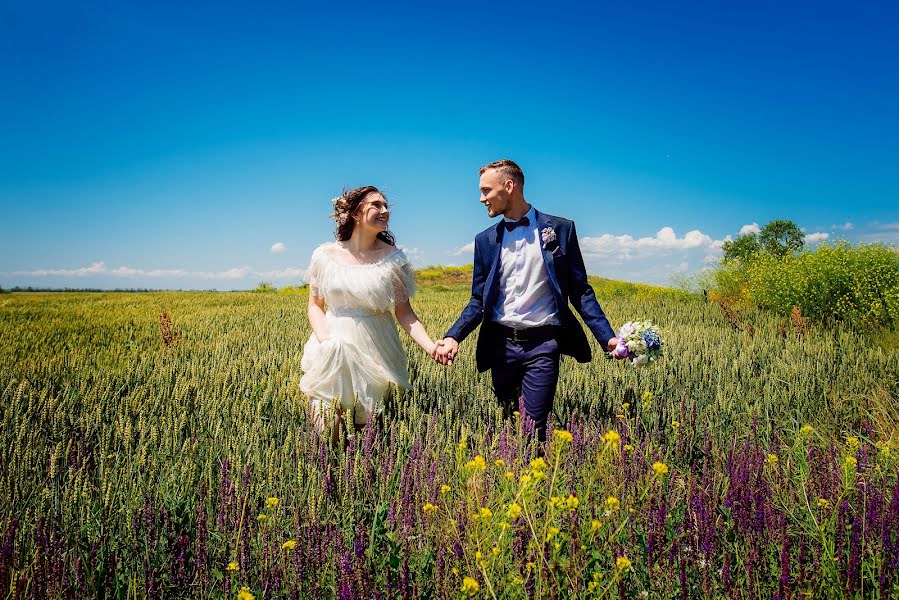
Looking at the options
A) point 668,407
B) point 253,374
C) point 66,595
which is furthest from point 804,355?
point 66,595

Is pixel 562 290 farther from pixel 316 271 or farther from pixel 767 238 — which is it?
pixel 767 238

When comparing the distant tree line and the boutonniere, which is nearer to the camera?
the boutonniere

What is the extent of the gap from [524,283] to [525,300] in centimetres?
11

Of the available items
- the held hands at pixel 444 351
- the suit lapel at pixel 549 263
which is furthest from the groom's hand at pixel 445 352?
the suit lapel at pixel 549 263

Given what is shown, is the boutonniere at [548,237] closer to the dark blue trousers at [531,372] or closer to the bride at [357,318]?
the dark blue trousers at [531,372]

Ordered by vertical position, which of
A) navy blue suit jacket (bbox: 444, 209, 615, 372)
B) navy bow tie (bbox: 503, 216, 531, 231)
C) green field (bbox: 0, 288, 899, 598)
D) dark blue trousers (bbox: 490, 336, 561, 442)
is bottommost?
green field (bbox: 0, 288, 899, 598)

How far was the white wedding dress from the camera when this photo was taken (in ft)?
11.1

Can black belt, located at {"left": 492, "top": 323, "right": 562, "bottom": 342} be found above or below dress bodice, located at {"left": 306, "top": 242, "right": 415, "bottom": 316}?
below

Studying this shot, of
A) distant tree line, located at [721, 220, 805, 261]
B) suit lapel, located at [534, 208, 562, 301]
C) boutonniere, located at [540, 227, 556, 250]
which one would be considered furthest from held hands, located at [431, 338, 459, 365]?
distant tree line, located at [721, 220, 805, 261]

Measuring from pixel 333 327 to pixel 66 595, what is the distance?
83.2 inches

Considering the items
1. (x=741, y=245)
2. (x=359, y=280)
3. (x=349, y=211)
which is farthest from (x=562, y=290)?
Result: (x=741, y=245)

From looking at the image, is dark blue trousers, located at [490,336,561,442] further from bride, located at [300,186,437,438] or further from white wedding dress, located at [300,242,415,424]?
white wedding dress, located at [300,242,415,424]

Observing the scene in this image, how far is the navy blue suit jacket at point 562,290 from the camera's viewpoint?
326 cm

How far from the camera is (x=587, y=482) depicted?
235 cm
